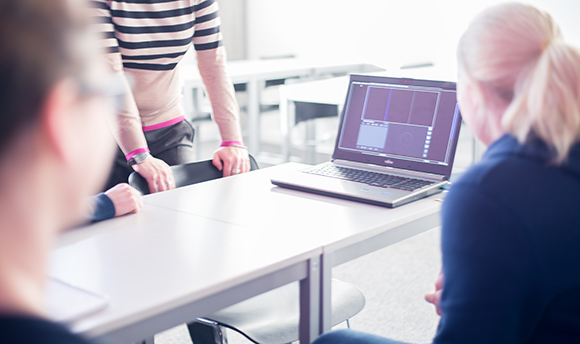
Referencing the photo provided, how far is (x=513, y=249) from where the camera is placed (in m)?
0.83

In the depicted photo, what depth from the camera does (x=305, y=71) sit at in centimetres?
471

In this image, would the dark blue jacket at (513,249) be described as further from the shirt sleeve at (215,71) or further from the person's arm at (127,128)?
the shirt sleeve at (215,71)

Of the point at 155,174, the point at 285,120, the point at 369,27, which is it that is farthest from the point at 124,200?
the point at 369,27

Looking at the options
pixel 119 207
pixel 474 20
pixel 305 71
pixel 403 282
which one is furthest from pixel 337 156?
pixel 305 71

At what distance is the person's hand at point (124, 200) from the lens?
140 cm

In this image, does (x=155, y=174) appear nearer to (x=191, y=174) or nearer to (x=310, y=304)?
(x=191, y=174)

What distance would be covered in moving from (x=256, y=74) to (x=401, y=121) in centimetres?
273

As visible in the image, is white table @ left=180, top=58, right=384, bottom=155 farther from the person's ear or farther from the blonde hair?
the person's ear

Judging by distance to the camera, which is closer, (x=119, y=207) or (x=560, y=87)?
(x=560, y=87)

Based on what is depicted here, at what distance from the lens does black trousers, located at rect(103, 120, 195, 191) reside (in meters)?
1.95

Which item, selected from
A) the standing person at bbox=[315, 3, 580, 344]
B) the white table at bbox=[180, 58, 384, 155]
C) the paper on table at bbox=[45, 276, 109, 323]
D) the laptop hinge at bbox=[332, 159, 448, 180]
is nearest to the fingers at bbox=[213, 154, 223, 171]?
the laptop hinge at bbox=[332, 159, 448, 180]

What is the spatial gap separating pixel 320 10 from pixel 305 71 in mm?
1540

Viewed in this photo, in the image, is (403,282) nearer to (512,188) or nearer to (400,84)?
(400,84)

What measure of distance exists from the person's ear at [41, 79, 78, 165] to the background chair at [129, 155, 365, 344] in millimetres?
1008
